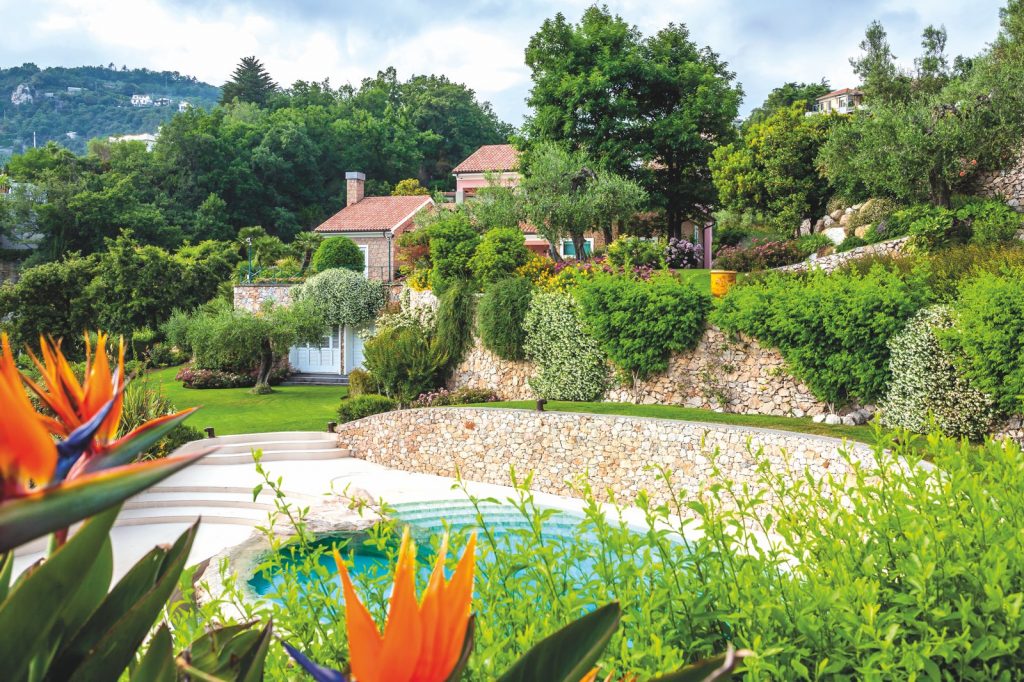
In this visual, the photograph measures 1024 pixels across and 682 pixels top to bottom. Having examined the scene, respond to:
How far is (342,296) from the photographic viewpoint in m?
27.1

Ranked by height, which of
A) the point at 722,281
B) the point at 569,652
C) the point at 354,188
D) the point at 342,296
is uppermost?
the point at 354,188

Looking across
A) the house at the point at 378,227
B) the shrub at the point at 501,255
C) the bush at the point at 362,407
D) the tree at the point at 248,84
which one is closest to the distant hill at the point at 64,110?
the tree at the point at 248,84

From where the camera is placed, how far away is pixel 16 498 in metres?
0.69

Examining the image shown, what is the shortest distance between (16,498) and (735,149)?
93.1ft

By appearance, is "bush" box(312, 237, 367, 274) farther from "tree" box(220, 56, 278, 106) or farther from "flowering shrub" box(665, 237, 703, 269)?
"tree" box(220, 56, 278, 106)

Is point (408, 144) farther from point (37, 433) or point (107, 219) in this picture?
point (37, 433)

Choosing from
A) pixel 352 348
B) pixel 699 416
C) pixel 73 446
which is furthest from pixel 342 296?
pixel 73 446

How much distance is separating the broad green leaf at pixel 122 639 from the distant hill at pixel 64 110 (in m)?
121

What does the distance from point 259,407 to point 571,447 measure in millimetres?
11016

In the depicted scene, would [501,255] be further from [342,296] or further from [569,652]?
[569,652]

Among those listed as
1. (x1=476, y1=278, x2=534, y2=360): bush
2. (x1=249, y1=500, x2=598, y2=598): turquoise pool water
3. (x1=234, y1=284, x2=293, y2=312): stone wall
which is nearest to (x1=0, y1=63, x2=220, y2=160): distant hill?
(x1=234, y1=284, x2=293, y2=312): stone wall

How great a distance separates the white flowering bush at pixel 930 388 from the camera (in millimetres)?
12484

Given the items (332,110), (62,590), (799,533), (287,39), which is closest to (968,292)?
(799,533)

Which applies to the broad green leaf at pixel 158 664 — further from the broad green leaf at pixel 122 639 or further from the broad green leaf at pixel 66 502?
the broad green leaf at pixel 66 502
